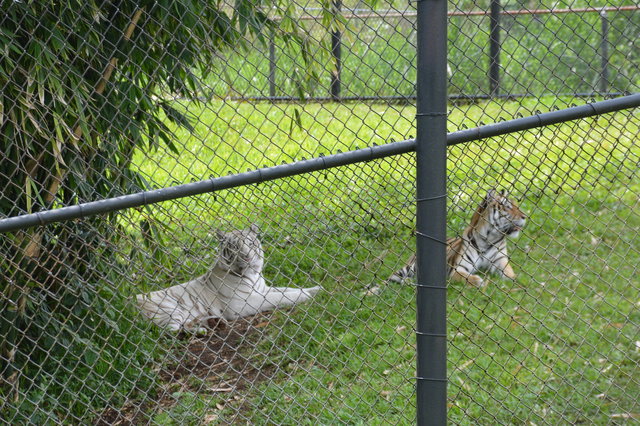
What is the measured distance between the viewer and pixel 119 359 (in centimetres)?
423

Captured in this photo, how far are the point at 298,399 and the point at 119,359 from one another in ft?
3.29

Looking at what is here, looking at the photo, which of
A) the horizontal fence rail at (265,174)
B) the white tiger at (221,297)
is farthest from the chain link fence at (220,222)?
the white tiger at (221,297)

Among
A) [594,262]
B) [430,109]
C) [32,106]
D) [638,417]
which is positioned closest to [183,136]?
[594,262]

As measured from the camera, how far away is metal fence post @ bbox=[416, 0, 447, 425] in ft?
7.40

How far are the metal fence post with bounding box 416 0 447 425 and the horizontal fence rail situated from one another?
0.35 metres

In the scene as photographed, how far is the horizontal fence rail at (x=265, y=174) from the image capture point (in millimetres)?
2514

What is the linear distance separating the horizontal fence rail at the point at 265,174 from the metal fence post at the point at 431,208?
1.14ft

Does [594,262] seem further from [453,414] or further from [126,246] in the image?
[126,246]

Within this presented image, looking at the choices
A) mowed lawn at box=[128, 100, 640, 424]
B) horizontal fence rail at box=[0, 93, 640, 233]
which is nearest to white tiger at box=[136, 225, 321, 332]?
mowed lawn at box=[128, 100, 640, 424]

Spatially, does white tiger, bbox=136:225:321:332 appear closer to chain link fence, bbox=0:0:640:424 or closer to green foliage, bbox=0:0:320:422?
chain link fence, bbox=0:0:640:424

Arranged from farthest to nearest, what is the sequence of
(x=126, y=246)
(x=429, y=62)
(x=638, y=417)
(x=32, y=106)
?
(x=126, y=246) → (x=638, y=417) → (x=32, y=106) → (x=429, y=62)

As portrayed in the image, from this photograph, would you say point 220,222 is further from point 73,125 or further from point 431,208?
point 431,208

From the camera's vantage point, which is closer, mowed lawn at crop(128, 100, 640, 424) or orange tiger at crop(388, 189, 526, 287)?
mowed lawn at crop(128, 100, 640, 424)

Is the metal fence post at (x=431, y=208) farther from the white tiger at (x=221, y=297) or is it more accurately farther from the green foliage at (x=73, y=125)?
the white tiger at (x=221, y=297)
